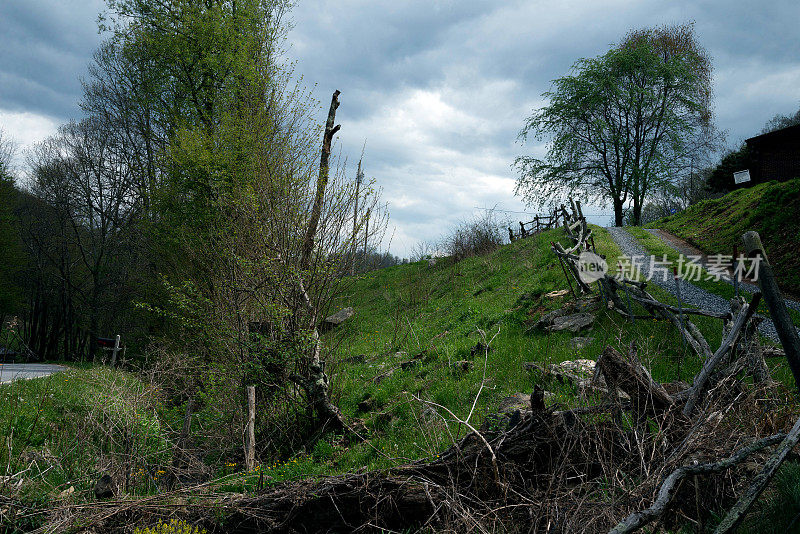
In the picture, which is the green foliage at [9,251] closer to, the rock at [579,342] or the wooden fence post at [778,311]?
the rock at [579,342]

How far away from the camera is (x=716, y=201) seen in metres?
19.6

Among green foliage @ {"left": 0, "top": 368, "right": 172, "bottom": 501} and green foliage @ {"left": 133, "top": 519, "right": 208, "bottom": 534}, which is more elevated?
green foliage @ {"left": 0, "top": 368, "right": 172, "bottom": 501}

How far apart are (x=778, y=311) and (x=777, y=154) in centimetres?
2670

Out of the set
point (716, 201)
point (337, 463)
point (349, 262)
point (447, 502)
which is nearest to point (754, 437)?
point (447, 502)

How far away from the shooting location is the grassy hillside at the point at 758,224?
10.9 m

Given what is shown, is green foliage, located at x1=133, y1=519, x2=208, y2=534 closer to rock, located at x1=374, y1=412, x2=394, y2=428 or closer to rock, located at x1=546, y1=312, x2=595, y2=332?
rock, located at x1=374, y1=412, x2=394, y2=428

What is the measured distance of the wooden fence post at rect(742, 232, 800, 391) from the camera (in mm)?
2264

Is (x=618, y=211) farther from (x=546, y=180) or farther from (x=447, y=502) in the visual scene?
(x=447, y=502)

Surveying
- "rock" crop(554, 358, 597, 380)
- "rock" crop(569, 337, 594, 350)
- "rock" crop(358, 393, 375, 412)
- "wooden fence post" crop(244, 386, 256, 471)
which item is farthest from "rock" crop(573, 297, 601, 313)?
"wooden fence post" crop(244, 386, 256, 471)

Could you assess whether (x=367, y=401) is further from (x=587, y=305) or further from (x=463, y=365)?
(x=587, y=305)

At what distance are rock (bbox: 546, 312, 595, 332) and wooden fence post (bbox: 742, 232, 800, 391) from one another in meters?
4.93

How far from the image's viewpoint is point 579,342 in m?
6.88

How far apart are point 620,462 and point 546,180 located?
3349 centimetres

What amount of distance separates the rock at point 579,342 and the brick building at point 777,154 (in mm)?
21878
